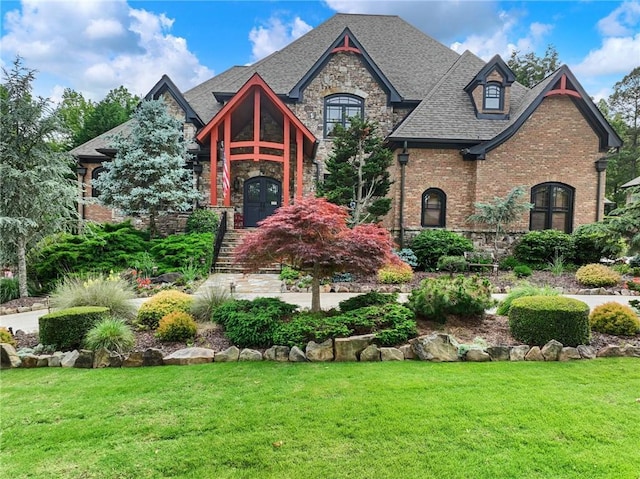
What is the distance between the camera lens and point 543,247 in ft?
42.7

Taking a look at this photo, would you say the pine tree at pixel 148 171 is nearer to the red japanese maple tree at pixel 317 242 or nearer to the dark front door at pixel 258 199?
the dark front door at pixel 258 199

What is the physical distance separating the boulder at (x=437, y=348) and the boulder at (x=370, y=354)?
20.4 inches

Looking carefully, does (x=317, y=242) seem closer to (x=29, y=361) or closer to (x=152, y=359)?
(x=152, y=359)

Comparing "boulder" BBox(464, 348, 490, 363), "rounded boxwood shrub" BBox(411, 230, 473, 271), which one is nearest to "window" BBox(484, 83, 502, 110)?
"rounded boxwood shrub" BBox(411, 230, 473, 271)

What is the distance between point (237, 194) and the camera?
16.8 metres

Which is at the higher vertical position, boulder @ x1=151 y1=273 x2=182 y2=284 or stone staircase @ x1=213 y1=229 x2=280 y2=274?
stone staircase @ x1=213 y1=229 x2=280 y2=274

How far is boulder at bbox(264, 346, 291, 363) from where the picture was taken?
4.82 metres

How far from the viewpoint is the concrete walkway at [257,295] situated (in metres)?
6.98

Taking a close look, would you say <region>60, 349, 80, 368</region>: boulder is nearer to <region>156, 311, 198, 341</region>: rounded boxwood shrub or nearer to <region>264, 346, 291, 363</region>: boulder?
<region>156, 311, 198, 341</region>: rounded boxwood shrub

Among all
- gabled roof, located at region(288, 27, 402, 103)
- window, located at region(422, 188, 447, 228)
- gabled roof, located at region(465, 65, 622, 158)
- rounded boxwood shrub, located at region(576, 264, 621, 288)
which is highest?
gabled roof, located at region(288, 27, 402, 103)

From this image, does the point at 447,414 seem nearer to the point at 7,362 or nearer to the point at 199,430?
the point at 199,430

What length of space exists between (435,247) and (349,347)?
28.6 ft

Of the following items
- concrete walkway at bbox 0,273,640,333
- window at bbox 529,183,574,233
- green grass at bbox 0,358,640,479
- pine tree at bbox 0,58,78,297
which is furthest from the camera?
window at bbox 529,183,574,233

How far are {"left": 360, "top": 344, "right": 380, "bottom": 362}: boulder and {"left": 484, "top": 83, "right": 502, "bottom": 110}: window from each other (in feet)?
46.0
